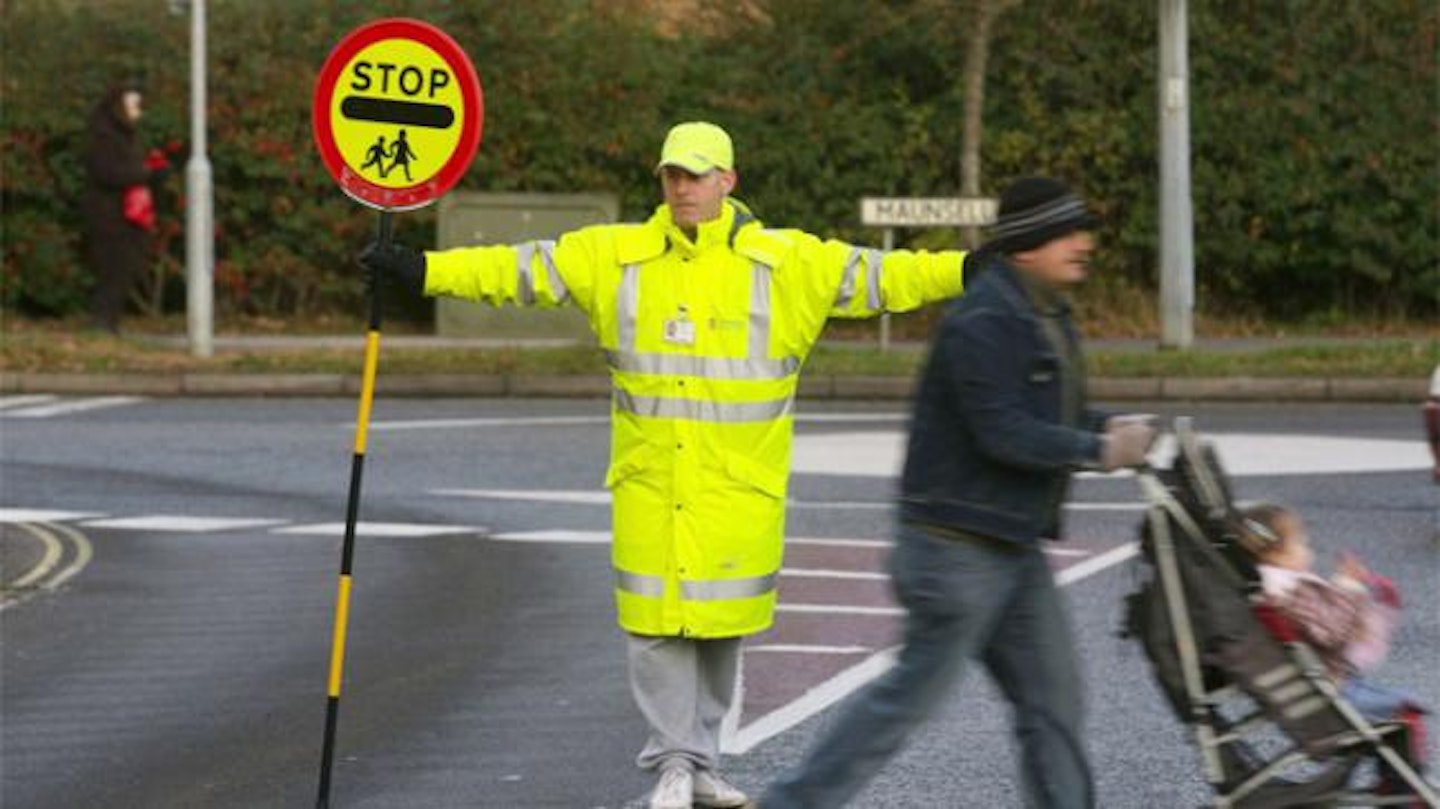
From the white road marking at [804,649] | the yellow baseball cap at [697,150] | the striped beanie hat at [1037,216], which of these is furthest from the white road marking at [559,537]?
the striped beanie hat at [1037,216]

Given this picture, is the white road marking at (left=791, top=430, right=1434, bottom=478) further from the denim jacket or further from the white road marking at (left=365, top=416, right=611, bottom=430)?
the denim jacket

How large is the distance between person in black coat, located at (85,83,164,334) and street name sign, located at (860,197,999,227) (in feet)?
18.3

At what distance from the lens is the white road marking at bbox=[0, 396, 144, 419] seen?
2075cm

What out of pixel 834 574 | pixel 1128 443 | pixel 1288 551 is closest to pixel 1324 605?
pixel 1288 551

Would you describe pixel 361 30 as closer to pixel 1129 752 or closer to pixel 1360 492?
pixel 1129 752

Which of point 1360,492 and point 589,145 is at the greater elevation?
point 589,145

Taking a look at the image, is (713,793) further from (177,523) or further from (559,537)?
(177,523)

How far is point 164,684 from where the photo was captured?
35.9ft

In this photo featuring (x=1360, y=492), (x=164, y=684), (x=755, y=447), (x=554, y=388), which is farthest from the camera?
Result: (x=554, y=388)

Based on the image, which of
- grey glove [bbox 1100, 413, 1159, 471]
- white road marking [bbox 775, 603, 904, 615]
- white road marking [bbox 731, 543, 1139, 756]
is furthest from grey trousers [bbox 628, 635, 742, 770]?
white road marking [bbox 775, 603, 904, 615]

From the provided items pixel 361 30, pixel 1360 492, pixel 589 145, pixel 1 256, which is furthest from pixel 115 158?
pixel 361 30

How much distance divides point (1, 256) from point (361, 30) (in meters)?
17.8

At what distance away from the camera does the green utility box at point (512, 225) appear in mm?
26125

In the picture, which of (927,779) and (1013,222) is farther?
(927,779)
